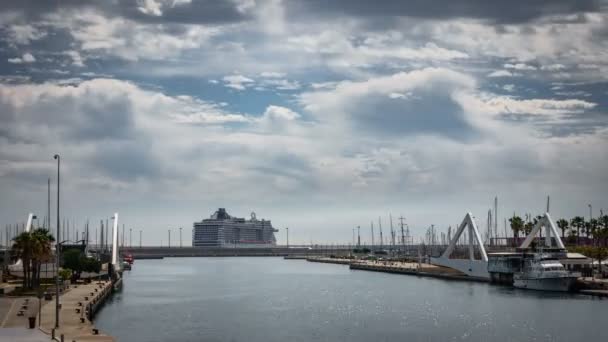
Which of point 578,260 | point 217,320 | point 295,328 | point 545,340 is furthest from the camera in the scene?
point 578,260

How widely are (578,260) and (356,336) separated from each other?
6838cm

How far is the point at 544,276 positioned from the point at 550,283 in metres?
1.21

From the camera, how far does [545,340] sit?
2414 inches

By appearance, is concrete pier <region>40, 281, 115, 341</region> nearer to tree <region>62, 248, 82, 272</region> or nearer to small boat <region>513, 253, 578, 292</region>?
tree <region>62, 248, 82, 272</region>

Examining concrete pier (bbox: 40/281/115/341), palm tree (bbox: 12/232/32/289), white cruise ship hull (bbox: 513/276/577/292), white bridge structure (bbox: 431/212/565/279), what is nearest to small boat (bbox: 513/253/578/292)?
white cruise ship hull (bbox: 513/276/577/292)

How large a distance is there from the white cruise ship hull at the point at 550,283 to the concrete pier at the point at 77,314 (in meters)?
58.3

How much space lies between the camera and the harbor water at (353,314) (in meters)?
64.9

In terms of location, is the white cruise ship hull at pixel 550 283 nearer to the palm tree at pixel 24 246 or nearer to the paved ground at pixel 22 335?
the palm tree at pixel 24 246

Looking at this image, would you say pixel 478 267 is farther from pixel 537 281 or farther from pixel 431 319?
pixel 431 319

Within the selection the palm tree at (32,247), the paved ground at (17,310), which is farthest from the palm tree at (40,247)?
the paved ground at (17,310)

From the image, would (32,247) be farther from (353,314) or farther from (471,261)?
(471,261)

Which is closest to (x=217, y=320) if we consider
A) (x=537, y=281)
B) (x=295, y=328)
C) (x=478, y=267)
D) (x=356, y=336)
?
(x=295, y=328)

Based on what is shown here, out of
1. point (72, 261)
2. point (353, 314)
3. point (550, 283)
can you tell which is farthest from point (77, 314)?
point (550, 283)

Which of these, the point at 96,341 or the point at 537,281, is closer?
the point at 96,341
